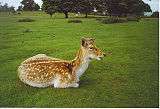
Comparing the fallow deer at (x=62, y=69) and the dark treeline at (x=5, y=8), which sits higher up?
the dark treeline at (x=5, y=8)

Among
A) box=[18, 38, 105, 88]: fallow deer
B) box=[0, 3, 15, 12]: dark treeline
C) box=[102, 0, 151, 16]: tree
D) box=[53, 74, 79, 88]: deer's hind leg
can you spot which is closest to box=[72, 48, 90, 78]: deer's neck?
box=[18, 38, 105, 88]: fallow deer

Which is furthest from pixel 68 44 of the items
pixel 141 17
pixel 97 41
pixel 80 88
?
pixel 141 17

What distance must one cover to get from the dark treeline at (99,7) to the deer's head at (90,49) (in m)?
0.58

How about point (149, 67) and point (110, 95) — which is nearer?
point (110, 95)

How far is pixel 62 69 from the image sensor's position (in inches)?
149

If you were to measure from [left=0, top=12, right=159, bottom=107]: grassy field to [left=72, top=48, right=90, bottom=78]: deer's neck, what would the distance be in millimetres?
170

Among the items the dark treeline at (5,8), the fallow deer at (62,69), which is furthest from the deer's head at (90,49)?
the dark treeline at (5,8)

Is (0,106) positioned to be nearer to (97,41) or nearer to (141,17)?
(97,41)

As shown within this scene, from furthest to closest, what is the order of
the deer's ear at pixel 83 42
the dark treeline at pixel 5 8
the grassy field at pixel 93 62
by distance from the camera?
the dark treeline at pixel 5 8
the deer's ear at pixel 83 42
the grassy field at pixel 93 62

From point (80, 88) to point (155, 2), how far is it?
1.22m

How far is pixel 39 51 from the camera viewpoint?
4.17 meters

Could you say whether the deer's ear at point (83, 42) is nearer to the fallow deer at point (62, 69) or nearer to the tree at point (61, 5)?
the fallow deer at point (62, 69)

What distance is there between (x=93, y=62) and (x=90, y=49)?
391 mm

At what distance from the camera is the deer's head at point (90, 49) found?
3738mm
